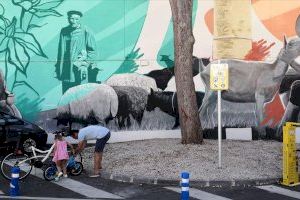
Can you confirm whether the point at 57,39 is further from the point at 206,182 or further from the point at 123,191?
the point at 206,182

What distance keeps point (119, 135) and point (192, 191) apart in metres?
8.42

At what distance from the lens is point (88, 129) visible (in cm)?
1234

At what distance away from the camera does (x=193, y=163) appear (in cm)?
1311

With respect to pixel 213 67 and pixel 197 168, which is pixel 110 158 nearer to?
pixel 197 168

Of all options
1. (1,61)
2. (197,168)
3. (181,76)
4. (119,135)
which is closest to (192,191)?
(197,168)

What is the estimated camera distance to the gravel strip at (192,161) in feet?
40.5

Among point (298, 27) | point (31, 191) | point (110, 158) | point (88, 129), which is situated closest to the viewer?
point (31, 191)

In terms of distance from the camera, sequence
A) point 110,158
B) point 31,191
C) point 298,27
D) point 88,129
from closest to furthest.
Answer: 1. point 31,191
2. point 88,129
3. point 110,158
4. point 298,27

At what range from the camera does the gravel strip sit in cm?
1234

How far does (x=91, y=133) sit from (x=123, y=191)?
186cm

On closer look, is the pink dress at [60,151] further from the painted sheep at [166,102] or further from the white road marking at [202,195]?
the painted sheep at [166,102]

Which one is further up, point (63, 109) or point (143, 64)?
point (143, 64)

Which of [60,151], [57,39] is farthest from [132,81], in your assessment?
[60,151]

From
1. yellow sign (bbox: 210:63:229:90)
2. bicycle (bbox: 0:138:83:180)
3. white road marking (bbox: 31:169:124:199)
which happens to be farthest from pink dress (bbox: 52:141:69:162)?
yellow sign (bbox: 210:63:229:90)
